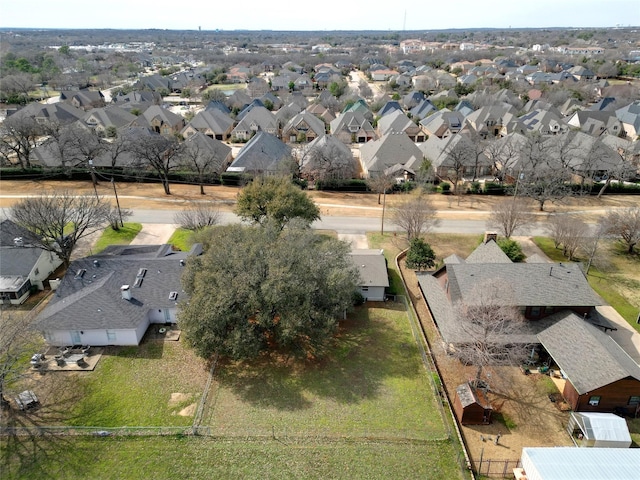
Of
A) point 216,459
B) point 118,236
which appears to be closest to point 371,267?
point 216,459

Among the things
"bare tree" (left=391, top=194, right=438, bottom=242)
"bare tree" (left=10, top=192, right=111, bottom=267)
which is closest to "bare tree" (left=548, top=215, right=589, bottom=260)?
"bare tree" (left=391, top=194, right=438, bottom=242)

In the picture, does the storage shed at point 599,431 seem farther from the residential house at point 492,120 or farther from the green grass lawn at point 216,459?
the residential house at point 492,120

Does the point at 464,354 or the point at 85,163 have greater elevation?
the point at 85,163

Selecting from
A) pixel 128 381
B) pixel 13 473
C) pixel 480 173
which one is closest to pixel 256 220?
pixel 128 381

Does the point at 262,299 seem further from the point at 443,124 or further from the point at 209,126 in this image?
the point at 443,124

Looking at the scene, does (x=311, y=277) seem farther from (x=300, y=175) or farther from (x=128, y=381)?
(x=300, y=175)

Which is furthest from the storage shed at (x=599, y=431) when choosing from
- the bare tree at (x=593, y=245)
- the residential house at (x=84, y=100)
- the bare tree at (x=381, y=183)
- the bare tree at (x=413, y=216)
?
the residential house at (x=84, y=100)
